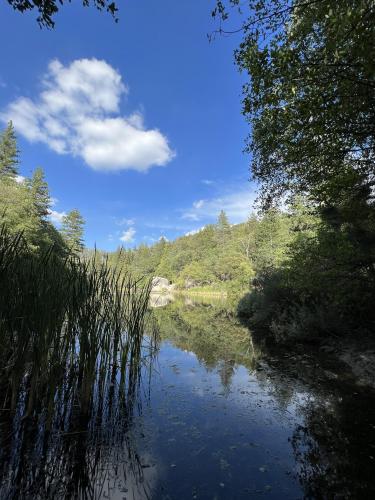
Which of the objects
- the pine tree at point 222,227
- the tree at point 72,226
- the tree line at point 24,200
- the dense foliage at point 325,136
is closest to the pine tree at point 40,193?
the tree line at point 24,200

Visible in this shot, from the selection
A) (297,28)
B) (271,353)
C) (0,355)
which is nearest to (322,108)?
(297,28)

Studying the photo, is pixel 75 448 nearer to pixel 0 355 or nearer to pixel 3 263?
pixel 0 355

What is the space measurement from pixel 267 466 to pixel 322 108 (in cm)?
541

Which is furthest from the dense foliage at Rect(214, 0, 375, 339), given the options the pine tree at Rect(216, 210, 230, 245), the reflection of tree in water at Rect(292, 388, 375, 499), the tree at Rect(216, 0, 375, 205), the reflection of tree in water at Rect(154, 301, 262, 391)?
the pine tree at Rect(216, 210, 230, 245)

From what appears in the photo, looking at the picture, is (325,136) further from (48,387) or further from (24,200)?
(24,200)

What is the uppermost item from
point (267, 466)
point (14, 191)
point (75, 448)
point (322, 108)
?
point (14, 191)

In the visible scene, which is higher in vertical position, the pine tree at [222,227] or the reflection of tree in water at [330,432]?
the pine tree at [222,227]

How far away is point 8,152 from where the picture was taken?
3588cm

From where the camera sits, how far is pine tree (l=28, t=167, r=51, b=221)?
31.4 meters

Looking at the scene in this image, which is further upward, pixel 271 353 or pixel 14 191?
pixel 14 191

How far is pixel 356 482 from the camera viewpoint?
2998mm

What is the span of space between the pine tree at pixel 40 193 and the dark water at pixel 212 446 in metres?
30.8

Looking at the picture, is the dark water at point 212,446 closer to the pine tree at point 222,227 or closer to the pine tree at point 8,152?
the pine tree at point 8,152

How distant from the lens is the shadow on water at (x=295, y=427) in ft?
9.79
